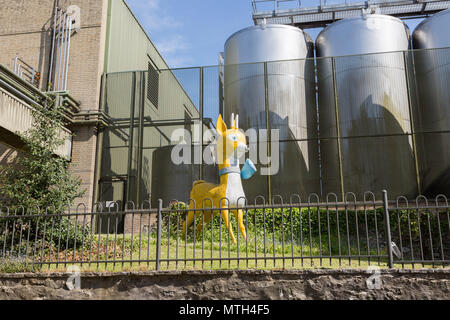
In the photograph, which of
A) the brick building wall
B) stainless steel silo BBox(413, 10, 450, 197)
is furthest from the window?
stainless steel silo BBox(413, 10, 450, 197)

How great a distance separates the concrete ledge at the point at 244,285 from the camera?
6258mm

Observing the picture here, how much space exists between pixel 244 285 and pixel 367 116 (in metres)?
11.2

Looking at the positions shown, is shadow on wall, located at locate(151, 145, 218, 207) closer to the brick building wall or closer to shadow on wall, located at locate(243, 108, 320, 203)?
shadow on wall, located at locate(243, 108, 320, 203)

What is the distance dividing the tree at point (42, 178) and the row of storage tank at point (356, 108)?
7.05 metres

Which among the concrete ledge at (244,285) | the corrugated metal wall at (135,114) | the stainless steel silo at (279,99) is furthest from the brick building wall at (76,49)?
the concrete ledge at (244,285)

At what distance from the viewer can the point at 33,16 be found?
17703mm

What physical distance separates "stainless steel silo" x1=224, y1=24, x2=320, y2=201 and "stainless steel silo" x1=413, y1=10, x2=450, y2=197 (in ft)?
12.7

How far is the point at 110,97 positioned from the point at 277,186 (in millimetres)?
7498

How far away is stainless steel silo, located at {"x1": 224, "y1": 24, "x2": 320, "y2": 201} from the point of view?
1556 cm

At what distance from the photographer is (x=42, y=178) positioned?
1055cm

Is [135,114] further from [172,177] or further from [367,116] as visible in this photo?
[367,116]
